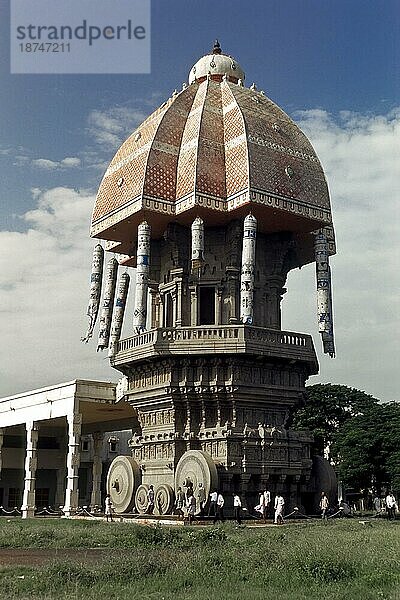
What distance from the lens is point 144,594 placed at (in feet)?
38.6

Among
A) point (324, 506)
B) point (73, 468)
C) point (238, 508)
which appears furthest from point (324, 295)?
point (73, 468)

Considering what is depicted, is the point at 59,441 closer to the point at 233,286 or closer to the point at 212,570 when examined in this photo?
the point at 233,286

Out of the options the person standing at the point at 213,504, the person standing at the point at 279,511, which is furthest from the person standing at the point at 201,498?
the person standing at the point at 279,511

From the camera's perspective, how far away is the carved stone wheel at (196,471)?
28672 millimetres

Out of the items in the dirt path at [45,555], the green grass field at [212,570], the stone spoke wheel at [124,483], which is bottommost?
the dirt path at [45,555]

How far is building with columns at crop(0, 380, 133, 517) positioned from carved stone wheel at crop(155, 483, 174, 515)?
5813 mm

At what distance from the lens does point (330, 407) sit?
2346 inches

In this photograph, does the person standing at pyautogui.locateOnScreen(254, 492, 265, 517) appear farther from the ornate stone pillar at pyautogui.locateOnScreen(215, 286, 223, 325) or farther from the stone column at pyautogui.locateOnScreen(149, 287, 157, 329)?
the stone column at pyautogui.locateOnScreen(149, 287, 157, 329)

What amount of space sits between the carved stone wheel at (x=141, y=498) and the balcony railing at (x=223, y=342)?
529cm

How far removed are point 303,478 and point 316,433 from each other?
25.4 metres

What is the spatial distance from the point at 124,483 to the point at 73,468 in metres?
3.92

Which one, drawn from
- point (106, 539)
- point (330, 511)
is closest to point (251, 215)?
point (330, 511)

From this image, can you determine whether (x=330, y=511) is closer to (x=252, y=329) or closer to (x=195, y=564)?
(x=252, y=329)

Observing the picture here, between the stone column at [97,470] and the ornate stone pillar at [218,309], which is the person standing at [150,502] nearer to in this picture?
the ornate stone pillar at [218,309]
